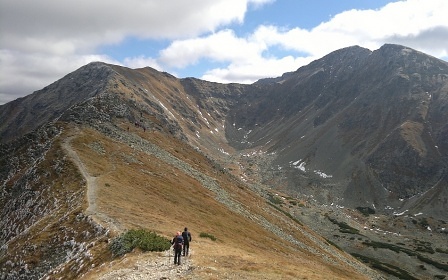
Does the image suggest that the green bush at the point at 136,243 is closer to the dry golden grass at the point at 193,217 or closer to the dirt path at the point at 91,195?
the dry golden grass at the point at 193,217

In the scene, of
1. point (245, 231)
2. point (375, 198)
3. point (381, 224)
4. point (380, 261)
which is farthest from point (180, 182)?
point (375, 198)

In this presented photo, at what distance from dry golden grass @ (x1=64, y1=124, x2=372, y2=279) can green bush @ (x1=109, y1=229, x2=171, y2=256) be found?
1.27 m

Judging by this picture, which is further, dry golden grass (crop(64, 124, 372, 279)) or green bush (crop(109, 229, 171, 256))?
green bush (crop(109, 229, 171, 256))

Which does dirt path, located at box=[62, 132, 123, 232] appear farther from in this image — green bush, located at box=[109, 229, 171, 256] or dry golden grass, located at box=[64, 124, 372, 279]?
green bush, located at box=[109, 229, 171, 256]

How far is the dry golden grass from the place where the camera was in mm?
31406

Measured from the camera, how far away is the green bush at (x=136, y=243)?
31688mm

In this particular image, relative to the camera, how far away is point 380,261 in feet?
352

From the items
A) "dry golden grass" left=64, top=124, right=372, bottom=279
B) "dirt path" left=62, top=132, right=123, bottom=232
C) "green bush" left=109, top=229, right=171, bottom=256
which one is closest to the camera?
"dry golden grass" left=64, top=124, right=372, bottom=279

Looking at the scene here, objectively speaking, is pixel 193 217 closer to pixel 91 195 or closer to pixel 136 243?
pixel 91 195

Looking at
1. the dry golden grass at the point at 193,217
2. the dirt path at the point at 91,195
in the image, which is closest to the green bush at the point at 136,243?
the dry golden grass at the point at 193,217

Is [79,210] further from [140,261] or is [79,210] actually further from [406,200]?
[406,200]

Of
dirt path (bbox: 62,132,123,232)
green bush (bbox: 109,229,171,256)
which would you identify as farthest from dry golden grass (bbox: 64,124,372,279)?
green bush (bbox: 109,229,171,256)

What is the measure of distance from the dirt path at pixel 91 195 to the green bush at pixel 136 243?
4.16 meters

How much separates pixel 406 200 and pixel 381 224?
43488 millimetres
